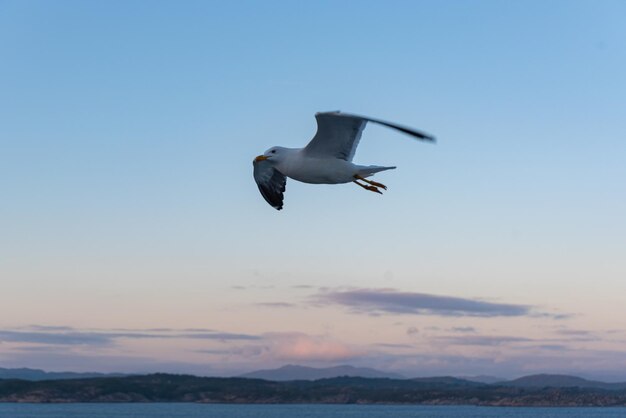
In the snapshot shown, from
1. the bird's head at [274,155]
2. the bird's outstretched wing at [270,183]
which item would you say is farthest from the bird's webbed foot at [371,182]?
the bird's outstretched wing at [270,183]

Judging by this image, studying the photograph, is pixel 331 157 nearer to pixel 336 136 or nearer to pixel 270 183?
pixel 336 136

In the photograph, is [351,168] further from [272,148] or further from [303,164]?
[272,148]

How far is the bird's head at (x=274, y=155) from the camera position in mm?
19516

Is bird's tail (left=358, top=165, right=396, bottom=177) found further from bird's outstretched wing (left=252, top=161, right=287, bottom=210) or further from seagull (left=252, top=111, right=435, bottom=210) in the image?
bird's outstretched wing (left=252, top=161, right=287, bottom=210)

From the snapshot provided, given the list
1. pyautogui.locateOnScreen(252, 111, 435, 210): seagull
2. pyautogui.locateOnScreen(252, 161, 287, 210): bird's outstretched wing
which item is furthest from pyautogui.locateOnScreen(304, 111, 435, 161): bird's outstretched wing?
pyautogui.locateOnScreen(252, 161, 287, 210): bird's outstretched wing

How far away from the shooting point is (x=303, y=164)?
62.3ft

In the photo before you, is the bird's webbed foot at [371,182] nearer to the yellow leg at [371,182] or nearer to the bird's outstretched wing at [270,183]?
the yellow leg at [371,182]

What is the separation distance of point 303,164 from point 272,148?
137 centimetres

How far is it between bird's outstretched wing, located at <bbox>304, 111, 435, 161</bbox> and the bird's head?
27.1 inches

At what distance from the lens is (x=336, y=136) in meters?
18.7

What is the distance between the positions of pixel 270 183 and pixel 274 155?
3.98m

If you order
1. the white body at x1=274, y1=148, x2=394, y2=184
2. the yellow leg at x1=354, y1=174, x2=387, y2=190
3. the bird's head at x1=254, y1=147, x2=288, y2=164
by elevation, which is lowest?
the yellow leg at x1=354, y1=174, x2=387, y2=190

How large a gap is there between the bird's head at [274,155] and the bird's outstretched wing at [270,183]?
307 centimetres

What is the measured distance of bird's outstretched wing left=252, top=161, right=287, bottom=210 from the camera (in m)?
23.4
